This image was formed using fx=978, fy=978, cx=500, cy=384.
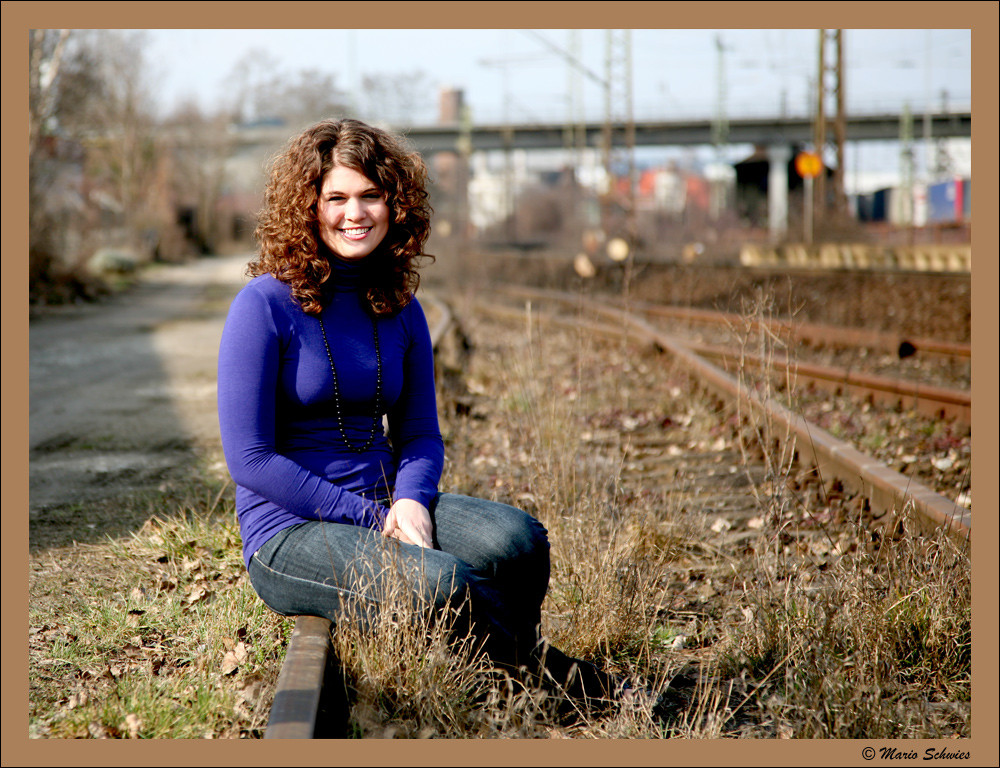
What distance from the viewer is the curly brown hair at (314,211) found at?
117 inches

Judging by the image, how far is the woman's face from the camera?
3.00 m

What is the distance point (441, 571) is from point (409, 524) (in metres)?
0.21

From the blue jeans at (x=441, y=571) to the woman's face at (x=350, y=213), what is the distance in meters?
0.86

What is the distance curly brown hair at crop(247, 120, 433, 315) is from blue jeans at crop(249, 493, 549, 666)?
700 millimetres

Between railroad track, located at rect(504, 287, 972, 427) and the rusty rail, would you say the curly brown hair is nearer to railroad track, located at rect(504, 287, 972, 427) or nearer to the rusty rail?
railroad track, located at rect(504, 287, 972, 427)

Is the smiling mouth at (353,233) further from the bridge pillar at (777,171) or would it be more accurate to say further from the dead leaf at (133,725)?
the bridge pillar at (777,171)

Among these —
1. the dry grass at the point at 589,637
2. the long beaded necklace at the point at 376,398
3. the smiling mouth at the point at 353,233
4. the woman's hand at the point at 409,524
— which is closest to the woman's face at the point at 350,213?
the smiling mouth at the point at 353,233

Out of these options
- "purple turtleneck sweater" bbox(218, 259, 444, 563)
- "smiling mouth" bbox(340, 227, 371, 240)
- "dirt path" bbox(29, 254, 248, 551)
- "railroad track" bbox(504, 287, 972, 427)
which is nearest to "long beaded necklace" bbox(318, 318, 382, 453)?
"purple turtleneck sweater" bbox(218, 259, 444, 563)

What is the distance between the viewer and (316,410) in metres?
2.98

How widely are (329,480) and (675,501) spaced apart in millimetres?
2591

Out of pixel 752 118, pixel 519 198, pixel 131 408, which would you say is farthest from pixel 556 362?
pixel 519 198

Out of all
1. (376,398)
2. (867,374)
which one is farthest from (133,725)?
(867,374)

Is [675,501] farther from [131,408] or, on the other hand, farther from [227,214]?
[227,214]

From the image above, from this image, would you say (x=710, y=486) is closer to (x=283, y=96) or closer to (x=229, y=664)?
(x=229, y=664)
